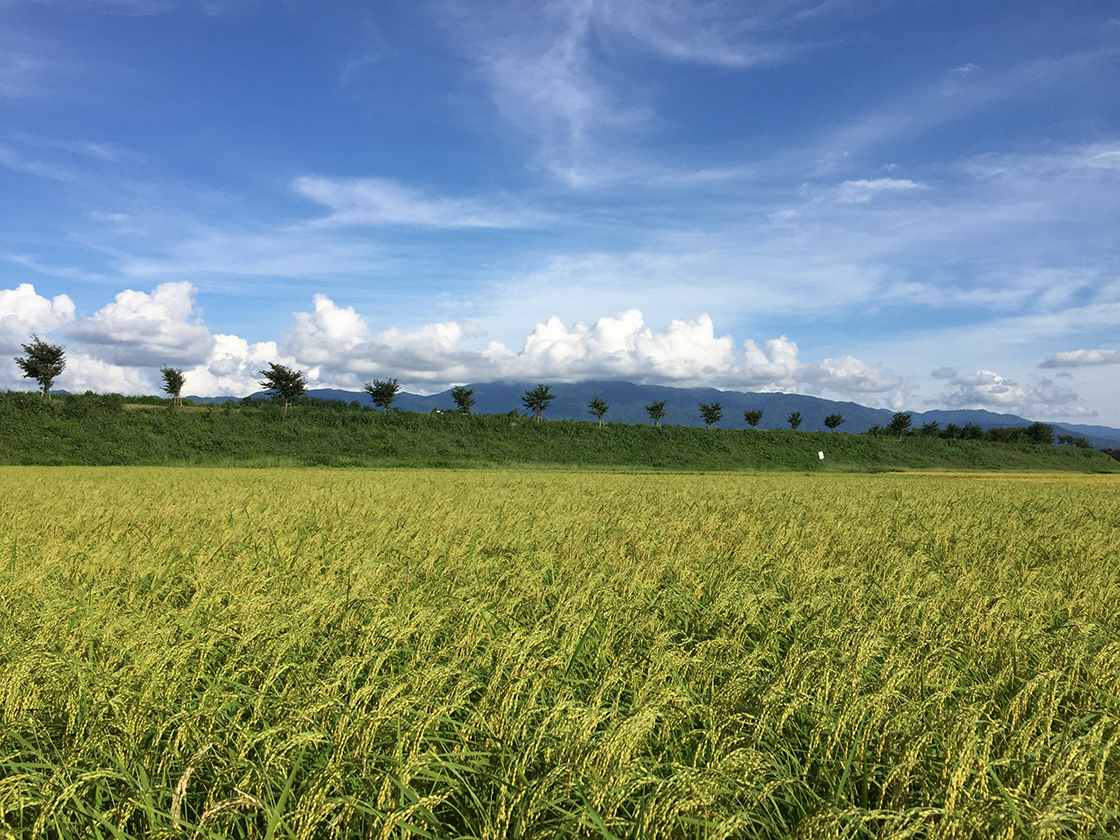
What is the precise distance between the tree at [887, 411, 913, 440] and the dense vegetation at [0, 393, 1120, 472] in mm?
5848

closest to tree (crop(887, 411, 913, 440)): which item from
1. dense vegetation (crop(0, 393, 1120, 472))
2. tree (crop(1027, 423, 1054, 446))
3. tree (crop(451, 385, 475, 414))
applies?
dense vegetation (crop(0, 393, 1120, 472))

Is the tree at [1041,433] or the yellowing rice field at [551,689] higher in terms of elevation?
the tree at [1041,433]

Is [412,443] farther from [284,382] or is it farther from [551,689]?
[551,689]

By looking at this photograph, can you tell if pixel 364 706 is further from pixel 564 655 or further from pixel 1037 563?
pixel 1037 563

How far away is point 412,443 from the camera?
47531 mm

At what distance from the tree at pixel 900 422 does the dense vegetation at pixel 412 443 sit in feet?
19.2

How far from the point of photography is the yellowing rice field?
7.58ft

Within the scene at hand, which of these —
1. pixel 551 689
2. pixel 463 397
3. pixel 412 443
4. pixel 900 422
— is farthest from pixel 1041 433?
pixel 551 689

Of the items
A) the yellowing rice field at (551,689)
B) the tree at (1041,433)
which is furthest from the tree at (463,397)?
the tree at (1041,433)

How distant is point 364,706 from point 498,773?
2.60 ft

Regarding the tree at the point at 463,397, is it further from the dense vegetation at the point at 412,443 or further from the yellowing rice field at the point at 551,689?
the yellowing rice field at the point at 551,689

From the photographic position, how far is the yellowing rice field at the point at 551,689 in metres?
2.31

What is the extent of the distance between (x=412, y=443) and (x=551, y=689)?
45.4 metres

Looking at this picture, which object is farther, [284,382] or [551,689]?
[284,382]
